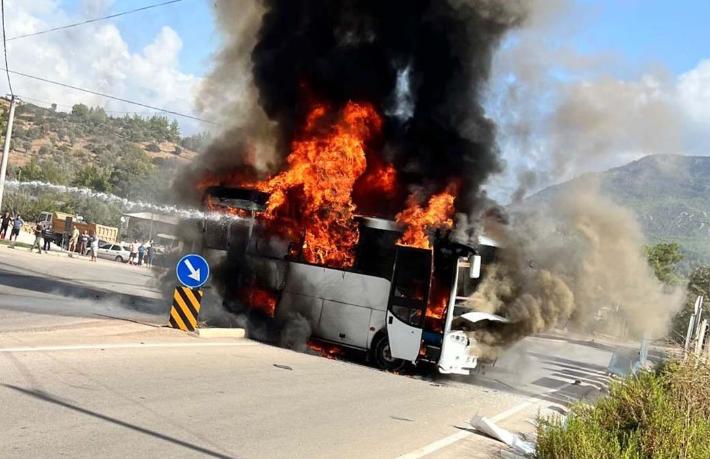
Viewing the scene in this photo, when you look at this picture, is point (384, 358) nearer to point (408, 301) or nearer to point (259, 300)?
point (408, 301)

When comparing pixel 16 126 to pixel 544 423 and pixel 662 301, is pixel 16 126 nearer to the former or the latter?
pixel 662 301

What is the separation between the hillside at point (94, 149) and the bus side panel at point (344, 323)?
38.1 meters

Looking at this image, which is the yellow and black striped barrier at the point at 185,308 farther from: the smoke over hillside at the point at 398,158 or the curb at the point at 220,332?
the smoke over hillside at the point at 398,158

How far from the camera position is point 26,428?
19.3 feet

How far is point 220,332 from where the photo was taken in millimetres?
14609

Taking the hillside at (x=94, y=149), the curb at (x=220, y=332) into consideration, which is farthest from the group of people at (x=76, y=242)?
the curb at (x=220, y=332)

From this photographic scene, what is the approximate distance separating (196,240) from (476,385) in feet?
24.9

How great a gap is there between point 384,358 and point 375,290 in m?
1.43

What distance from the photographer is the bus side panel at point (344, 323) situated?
1455 cm

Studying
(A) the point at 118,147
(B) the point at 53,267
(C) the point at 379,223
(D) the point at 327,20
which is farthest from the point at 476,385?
(A) the point at 118,147

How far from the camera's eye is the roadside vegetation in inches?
254

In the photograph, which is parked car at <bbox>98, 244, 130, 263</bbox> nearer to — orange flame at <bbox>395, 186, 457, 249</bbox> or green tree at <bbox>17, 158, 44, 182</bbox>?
green tree at <bbox>17, 158, 44, 182</bbox>

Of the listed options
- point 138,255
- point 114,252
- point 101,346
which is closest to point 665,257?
point 138,255

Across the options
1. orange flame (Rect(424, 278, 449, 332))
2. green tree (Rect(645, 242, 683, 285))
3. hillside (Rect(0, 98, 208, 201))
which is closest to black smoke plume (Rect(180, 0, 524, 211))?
orange flame (Rect(424, 278, 449, 332))
